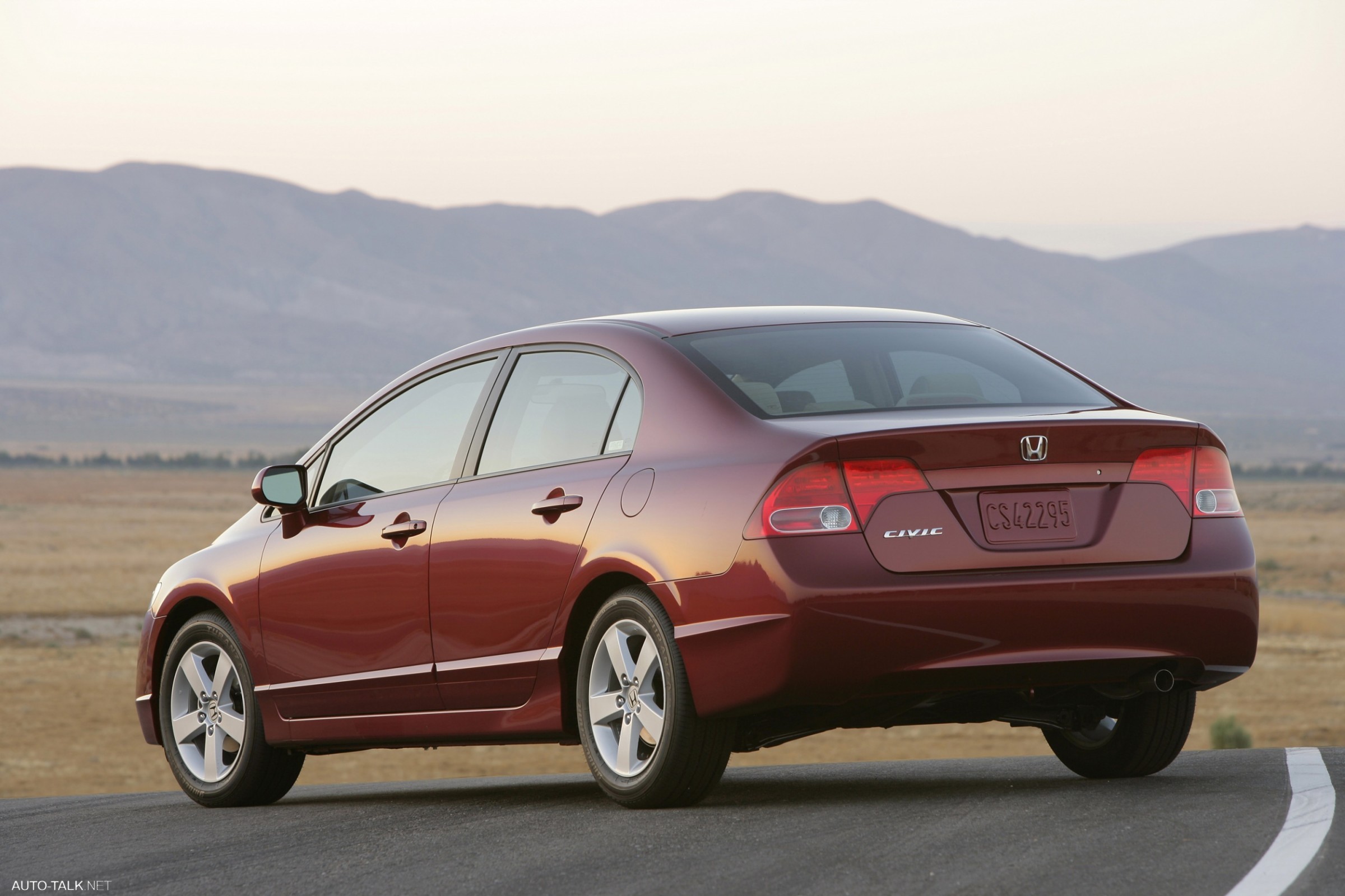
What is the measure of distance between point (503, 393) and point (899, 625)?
1.96 metres

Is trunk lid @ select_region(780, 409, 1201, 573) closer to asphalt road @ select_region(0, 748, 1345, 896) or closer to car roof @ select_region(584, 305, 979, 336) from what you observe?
asphalt road @ select_region(0, 748, 1345, 896)

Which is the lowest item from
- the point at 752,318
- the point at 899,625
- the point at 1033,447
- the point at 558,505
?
the point at 899,625

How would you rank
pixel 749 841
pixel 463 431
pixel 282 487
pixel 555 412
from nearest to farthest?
pixel 749 841 < pixel 555 412 < pixel 463 431 < pixel 282 487

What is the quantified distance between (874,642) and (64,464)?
17682 centimetres

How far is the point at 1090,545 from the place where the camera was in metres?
5.57

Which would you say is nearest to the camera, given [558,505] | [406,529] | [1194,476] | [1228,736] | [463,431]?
[1194,476]

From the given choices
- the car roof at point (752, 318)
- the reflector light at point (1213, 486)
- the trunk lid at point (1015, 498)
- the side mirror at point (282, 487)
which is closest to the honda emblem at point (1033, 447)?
the trunk lid at point (1015, 498)

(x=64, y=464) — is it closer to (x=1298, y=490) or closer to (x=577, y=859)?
(x=1298, y=490)

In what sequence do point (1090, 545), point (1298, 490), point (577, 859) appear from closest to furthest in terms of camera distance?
point (577, 859) < point (1090, 545) < point (1298, 490)

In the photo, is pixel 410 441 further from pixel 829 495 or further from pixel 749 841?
pixel 749 841

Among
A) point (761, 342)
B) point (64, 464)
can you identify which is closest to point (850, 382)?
point (761, 342)

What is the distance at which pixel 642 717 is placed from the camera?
5836mm

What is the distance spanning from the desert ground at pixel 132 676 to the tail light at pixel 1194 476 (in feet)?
39.7

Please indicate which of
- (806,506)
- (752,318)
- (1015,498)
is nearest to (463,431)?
(752,318)
